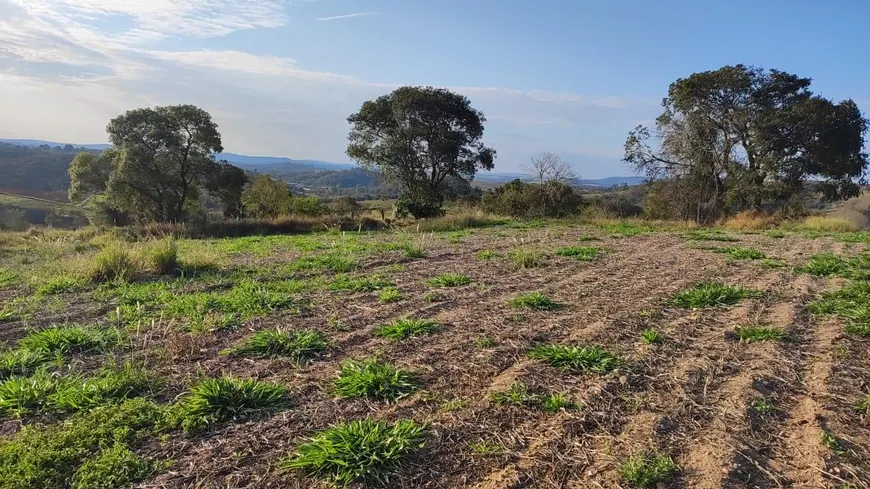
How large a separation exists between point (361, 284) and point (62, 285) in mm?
3560

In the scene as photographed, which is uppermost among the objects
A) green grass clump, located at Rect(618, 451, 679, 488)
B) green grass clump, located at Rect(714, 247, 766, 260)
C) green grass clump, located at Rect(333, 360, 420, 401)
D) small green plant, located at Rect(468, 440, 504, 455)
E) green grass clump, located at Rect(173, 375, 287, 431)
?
green grass clump, located at Rect(714, 247, 766, 260)

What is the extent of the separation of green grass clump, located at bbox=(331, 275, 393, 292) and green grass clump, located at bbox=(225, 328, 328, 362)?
5.92ft

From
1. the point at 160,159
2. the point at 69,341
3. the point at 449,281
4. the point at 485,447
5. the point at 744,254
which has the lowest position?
the point at 69,341

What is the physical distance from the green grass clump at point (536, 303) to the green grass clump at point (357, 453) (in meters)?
2.45

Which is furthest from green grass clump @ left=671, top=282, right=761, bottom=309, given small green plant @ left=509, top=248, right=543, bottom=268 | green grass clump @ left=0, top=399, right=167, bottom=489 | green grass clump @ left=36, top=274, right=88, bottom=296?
green grass clump @ left=36, top=274, right=88, bottom=296

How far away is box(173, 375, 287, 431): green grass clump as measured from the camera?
102 inches

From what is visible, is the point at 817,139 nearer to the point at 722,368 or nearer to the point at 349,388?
the point at 722,368

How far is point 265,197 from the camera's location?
29.2 metres

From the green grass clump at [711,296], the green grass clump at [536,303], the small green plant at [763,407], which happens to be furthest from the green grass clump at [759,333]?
the green grass clump at [536,303]

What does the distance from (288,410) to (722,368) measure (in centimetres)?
268

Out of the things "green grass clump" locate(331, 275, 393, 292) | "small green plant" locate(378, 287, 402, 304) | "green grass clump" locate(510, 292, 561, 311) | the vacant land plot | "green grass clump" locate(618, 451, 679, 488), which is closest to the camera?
"green grass clump" locate(618, 451, 679, 488)

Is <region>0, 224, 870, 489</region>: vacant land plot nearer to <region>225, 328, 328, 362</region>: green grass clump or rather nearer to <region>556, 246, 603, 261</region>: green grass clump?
<region>225, 328, 328, 362</region>: green grass clump

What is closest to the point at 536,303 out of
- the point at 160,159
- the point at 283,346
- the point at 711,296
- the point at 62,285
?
the point at 711,296

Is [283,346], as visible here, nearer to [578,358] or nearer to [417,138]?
[578,358]
